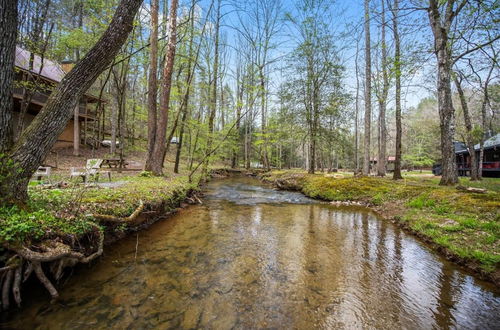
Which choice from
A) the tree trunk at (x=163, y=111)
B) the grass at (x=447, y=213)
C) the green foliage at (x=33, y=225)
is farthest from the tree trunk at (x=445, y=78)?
the green foliage at (x=33, y=225)

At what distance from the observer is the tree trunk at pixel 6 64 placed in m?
2.69

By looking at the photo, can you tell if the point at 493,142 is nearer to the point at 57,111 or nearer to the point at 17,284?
the point at 57,111

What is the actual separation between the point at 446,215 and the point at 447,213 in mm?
228

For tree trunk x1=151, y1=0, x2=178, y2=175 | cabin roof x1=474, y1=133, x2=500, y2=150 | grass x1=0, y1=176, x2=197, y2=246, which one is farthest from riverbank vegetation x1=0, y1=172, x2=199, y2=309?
cabin roof x1=474, y1=133, x2=500, y2=150

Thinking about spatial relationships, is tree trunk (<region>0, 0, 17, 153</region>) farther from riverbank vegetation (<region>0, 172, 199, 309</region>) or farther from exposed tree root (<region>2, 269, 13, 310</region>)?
exposed tree root (<region>2, 269, 13, 310</region>)

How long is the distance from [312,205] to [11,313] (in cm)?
830

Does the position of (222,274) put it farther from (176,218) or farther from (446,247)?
(446,247)

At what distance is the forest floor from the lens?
144 inches

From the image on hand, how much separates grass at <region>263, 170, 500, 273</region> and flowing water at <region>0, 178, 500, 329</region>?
0.47 meters

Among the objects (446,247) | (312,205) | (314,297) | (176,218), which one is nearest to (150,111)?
(176,218)

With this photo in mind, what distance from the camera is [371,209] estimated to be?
794cm

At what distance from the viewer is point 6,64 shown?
2738 millimetres

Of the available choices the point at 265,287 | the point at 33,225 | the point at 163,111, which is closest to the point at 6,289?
the point at 33,225

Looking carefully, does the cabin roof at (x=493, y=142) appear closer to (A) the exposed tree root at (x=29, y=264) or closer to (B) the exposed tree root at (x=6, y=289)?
(A) the exposed tree root at (x=29, y=264)
